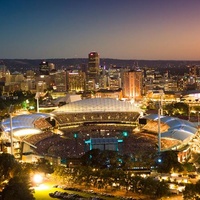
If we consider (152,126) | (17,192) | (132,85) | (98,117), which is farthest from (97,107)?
(132,85)

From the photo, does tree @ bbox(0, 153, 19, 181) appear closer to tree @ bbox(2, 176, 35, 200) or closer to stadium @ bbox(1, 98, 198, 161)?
tree @ bbox(2, 176, 35, 200)

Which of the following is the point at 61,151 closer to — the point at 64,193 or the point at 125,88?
the point at 64,193

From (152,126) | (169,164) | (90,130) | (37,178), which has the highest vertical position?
(169,164)

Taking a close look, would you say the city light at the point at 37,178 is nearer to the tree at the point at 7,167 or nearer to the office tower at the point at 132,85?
the tree at the point at 7,167

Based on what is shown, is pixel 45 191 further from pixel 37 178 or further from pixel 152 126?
pixel 152 126

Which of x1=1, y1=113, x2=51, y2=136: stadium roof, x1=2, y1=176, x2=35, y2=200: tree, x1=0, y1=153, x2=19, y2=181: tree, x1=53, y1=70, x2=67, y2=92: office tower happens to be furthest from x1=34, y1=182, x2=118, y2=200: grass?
→ x1=53, y1=70, x2=67, y2=92: office tower

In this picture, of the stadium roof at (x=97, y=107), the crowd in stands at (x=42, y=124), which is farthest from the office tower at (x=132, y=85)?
the crowd in stands at (x=42, y=124)
